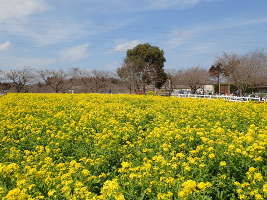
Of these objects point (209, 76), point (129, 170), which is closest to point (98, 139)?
point (129, 170)

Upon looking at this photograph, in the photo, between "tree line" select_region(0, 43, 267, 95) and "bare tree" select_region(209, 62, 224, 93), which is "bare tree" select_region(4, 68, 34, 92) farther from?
"bare tree" select_region(209, 62, 224, 93)

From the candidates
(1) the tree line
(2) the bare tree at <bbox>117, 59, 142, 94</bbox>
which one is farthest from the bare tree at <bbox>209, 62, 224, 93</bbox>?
(2) the bare tree at <bbox>117, 59, 142, 94</bbox>

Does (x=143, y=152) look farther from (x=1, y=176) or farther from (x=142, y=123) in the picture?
(x=142, y=123)

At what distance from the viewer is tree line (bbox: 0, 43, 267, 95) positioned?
171ft

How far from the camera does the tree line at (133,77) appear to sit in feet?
171

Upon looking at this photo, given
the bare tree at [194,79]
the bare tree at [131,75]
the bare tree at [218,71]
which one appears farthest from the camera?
the bare tree at [194,79]

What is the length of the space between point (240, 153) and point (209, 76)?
224ft

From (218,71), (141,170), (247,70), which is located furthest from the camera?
(218,71)

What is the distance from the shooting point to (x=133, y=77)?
54406 millimetres

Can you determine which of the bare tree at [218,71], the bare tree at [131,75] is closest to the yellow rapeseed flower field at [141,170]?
the bare tree at [131,75]

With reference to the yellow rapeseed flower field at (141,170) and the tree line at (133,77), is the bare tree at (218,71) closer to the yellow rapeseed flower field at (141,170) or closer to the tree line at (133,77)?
the tree line at (133,77)

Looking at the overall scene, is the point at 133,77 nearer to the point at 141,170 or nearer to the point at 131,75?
the point at 131,75

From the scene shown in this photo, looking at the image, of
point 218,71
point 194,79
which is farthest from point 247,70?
point 194,79

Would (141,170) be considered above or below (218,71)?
below
